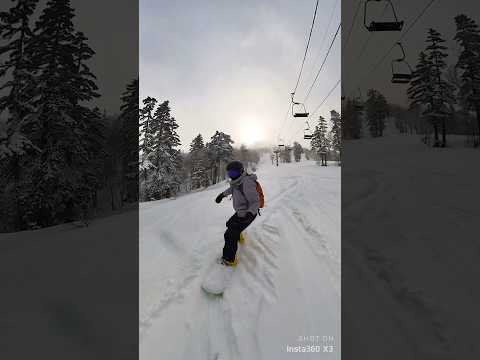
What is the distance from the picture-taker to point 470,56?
27.5 meters

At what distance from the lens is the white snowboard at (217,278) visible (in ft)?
10.4

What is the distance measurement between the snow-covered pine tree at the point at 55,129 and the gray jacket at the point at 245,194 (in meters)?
14.6

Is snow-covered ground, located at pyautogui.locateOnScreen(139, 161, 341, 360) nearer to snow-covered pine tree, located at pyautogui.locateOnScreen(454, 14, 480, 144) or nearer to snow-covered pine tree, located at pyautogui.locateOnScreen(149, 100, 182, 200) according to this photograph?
snow-covered pine tree, located at pyautogui.locateOnScreen(149, 100, 182, 200)

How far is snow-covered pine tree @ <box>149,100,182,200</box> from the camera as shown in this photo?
2580 centimetres

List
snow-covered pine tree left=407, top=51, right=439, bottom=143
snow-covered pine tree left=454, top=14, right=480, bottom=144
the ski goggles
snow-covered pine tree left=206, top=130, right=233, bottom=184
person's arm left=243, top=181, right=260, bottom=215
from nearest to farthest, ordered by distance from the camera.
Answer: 1. person's arm left=243, top=181, right=260, bottom=215
2. the ski goggles
3. snow-covered pine tree left=454, top=14, right=480, bottom=144
4. snow-covered pine tree left=407, top=51, right=439, bottom=143
5. snow-covered pine tree left=206, top=130, right=233, bottom=184

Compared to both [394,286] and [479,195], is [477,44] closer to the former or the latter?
[479,195]

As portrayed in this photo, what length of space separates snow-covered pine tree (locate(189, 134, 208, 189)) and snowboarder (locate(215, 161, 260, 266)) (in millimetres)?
42731

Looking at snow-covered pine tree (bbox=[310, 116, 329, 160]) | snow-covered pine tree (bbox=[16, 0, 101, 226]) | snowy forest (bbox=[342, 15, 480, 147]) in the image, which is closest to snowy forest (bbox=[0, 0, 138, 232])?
snow-covered pine tree (bbox=[16, 0, 101, 226])

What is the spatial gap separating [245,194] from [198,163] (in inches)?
1751

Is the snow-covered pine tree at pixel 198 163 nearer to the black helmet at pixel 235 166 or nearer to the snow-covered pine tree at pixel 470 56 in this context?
the snow-covered pine tree at pixel 470 56

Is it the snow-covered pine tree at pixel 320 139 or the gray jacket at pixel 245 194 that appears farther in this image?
the snow-covered pine tree at pixel 320 139

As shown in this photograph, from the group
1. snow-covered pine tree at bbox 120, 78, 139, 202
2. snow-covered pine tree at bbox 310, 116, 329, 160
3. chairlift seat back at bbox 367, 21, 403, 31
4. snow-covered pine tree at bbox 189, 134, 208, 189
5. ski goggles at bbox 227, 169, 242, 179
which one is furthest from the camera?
snow-covered pine tree at bbox 310, 116, 329, 160

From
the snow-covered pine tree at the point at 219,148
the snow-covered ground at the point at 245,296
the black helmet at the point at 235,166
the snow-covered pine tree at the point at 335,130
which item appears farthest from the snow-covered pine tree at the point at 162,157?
the snow-covered pine tree at the point at 335,130

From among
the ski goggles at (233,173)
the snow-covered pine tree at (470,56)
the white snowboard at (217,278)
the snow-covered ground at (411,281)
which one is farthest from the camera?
the snow-covered pine tree at (470,56)
